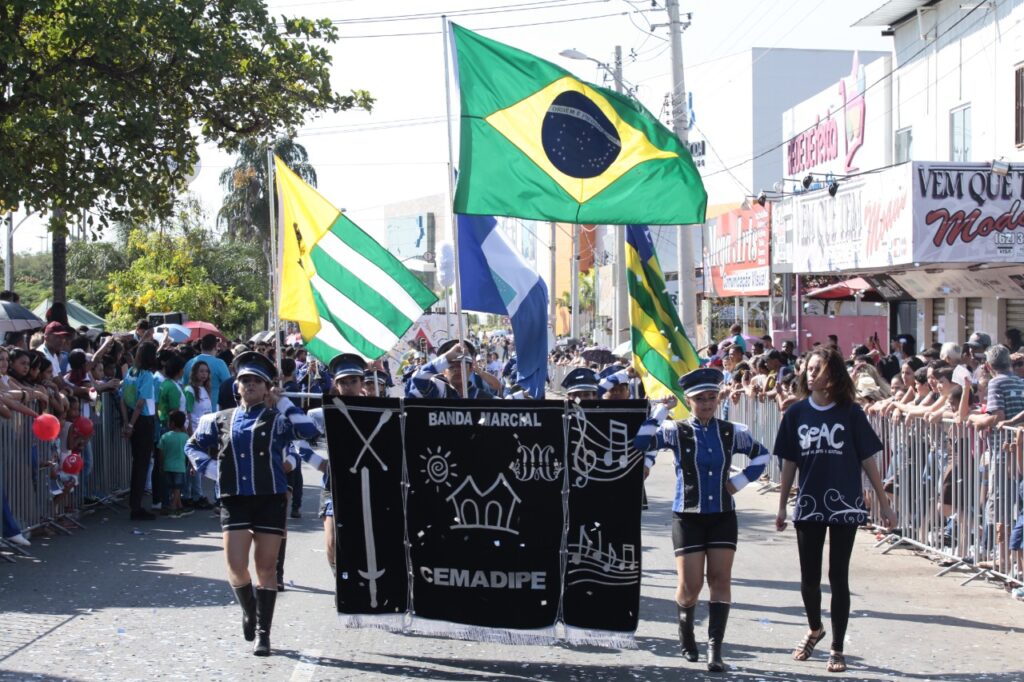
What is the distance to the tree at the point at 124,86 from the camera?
14.6 m

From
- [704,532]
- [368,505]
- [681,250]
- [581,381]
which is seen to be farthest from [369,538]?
[681,250]

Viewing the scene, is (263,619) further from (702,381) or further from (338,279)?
(338,279)

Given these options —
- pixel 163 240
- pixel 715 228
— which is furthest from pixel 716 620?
pixel 163 240

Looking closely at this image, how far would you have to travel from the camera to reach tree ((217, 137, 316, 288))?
201ft

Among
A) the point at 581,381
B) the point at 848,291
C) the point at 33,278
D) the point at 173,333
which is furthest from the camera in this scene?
the point at 33,278

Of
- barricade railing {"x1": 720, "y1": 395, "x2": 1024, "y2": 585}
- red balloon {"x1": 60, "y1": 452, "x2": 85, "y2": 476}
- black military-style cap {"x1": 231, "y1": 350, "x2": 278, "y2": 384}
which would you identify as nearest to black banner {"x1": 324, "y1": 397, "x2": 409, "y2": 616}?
black military-style cap {"x1": 231, "y1": 350, "x2": 278, "y2": 384}

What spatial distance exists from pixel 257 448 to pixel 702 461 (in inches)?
103

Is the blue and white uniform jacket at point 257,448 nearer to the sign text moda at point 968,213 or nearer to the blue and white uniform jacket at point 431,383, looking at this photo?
the blue and white uniform jacket at point 431,383

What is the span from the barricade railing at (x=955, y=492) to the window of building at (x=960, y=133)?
12.5 metres

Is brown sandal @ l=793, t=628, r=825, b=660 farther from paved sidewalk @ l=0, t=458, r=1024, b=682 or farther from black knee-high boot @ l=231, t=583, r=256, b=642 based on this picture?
black knee-high boot @ l=231, t=583, r=256, b=642

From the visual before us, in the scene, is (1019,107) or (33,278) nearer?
(1019,107)

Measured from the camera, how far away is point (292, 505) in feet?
45.9

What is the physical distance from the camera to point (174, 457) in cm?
1397

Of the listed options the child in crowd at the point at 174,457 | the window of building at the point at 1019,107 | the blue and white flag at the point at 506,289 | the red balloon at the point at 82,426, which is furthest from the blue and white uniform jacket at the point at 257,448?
the window of building at the point at 1019,107
